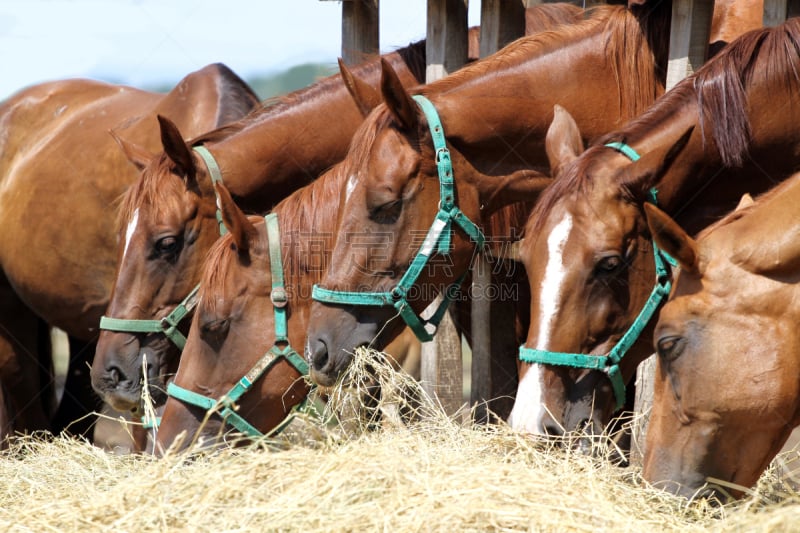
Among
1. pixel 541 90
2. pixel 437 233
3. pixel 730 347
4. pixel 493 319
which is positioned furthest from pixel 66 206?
pixel 730 347

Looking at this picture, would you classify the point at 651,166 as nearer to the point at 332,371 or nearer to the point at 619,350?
the point at 619,350

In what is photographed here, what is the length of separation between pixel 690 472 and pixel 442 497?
2.46ft

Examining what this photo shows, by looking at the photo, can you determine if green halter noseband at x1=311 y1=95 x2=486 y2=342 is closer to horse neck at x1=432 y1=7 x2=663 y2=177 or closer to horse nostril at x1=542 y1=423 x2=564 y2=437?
horse neck at x1=432 y1=7 x2=663 y2=177

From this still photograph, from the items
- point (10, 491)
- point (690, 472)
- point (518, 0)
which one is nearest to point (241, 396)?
point (10, 491)

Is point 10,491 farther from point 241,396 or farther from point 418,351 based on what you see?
point 418,351

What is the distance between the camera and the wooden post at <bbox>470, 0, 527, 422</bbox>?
434 cm

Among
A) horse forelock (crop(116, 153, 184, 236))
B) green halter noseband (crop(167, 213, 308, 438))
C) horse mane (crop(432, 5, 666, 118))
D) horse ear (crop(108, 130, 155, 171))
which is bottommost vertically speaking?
green halter noseband (crop(167, 213, 308, 438))

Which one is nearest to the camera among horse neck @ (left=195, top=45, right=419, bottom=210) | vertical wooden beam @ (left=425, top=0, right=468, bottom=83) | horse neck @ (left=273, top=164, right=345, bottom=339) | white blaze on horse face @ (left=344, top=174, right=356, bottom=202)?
white blaze on horse face @ (left=344, top=174, right=356, bottom=202)

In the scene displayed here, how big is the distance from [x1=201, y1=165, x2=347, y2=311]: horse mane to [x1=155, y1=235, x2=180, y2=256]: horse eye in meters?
0.35

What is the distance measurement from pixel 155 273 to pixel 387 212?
47.7 inches

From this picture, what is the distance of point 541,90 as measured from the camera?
3.70 meters

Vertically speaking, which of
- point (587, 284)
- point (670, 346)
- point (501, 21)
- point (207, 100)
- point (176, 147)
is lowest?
point (670, 346)

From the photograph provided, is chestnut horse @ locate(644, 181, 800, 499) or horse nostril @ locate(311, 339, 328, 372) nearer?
chestnut horse @ locate(644, 181, 800, 499)

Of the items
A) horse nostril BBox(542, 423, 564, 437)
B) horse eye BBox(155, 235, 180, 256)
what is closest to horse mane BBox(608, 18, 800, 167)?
horse nostril BBox(542, 423, 564, 437)
